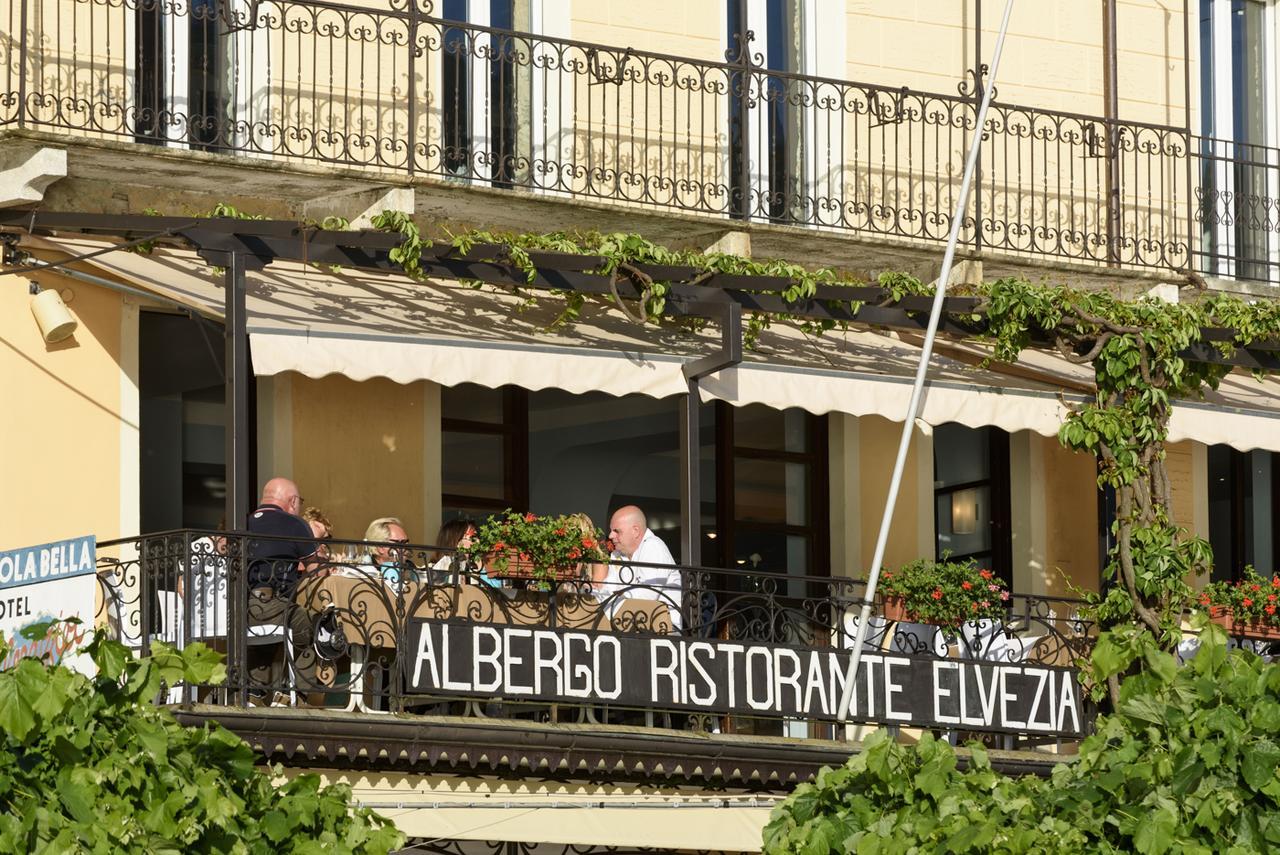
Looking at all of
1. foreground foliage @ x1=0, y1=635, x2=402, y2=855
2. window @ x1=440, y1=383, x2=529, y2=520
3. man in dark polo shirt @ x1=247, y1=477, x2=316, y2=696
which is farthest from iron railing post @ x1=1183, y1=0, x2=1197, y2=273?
foreground foliage @ x1=0, y1=635, x2=402, y2=855

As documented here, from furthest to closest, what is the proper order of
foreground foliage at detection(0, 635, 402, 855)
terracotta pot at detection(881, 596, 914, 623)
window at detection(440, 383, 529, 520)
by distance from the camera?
window at detection(440, 383, 529, 520), terracotta pot at detection(881, 596, 914, 623), foreground foliage at detection(0, 635, 402, 855)

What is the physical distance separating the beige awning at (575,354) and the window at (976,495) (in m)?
1.68

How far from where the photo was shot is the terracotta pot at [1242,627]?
18.1 meters

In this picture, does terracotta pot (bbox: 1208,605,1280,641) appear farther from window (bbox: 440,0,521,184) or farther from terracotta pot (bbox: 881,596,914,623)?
window (bbox: 440,0,521,184)

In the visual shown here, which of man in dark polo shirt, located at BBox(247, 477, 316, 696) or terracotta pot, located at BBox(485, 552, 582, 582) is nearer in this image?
man in dark polo shirt, located at BBox(247, 477, 316, 696)

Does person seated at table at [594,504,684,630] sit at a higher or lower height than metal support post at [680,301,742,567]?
lower

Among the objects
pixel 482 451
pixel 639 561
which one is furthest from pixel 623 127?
pixel 639 561

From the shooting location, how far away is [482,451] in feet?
59.6

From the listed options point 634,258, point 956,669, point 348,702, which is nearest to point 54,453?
point 348,702

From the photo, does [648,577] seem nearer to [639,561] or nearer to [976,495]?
[639,561]

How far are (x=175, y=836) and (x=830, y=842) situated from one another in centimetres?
245

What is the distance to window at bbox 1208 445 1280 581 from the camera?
21.0m

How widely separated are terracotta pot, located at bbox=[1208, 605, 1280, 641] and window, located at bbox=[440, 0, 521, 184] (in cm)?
501

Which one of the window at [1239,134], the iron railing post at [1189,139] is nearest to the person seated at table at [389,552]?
the iron railing post at [1189,139]
